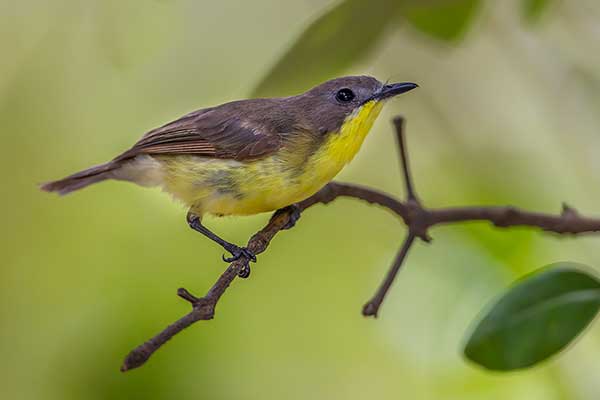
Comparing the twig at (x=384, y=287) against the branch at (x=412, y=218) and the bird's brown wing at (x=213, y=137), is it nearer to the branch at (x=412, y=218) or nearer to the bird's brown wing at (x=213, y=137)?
the branch at (x=412, y=218)

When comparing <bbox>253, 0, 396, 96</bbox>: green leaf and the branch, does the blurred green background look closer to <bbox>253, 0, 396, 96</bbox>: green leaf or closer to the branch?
<bbox>253, 0, 396, 96</bbox>: green leaf

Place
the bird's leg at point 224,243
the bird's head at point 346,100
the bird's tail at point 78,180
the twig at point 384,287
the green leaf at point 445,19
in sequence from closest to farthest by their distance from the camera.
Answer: the twig at point 384,287 → the bird's leg at point 224,243 → the green leaf at point 445,19 → the bird's head at point 346,100 → the bird's tail at point 78,180

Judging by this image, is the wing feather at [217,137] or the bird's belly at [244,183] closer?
the bird's belly at [244,183]

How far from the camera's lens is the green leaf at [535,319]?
2072 mm

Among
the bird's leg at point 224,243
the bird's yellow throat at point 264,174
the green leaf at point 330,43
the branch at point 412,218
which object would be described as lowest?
the branch at point 412,218

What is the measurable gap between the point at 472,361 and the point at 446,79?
1.72 meters

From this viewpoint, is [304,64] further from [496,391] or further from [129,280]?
[496,391]

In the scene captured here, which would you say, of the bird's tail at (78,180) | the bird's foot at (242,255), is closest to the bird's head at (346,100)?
the bird's foot at (242,255)

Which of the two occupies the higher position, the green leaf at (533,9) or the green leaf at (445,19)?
the green leaf at (445,19)

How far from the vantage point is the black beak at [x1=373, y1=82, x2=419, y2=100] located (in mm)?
2426

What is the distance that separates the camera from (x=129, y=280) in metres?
2.74

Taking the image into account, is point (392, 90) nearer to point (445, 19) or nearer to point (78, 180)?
point (445, 19)

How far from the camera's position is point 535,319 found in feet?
6.95

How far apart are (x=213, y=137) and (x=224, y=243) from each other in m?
0.37
